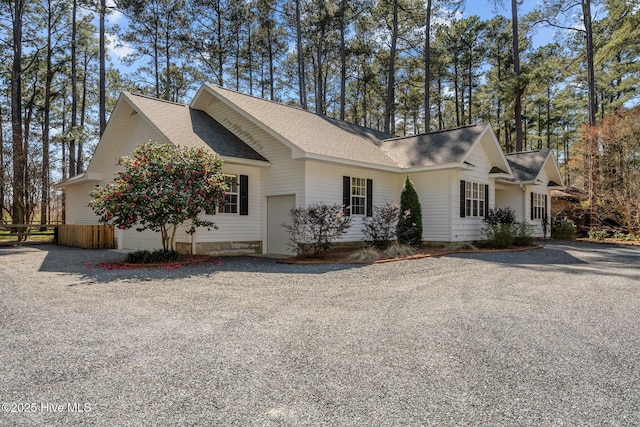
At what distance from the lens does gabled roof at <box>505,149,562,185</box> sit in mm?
18188

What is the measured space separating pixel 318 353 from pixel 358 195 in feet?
32.4

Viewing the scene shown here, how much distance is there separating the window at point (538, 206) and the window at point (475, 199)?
553cm

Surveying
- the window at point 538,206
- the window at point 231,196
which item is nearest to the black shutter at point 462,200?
the window at point 538,206

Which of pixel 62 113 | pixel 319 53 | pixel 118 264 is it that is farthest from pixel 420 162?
pixel 62 113

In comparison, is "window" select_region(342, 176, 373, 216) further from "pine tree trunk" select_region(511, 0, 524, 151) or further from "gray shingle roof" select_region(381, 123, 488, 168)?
"pine tree trunk" select_region(511, 0, 524, 151)

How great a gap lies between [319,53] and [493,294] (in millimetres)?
23182

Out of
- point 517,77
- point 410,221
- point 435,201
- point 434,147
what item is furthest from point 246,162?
point 517,77

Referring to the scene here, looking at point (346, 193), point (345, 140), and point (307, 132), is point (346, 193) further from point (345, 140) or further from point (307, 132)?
point (345, 140)

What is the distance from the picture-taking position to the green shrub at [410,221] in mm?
12766

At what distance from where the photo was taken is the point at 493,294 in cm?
634

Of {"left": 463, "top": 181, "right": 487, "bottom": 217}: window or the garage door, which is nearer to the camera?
the garage door

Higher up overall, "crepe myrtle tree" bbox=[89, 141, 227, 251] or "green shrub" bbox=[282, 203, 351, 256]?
"crepe myrtle tree" bbox=[89, 141, 227, 251]

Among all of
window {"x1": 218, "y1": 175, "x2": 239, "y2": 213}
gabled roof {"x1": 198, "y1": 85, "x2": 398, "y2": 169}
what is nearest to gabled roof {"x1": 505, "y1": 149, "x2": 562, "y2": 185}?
gabled roof {"x1": 198, "y1": 85, "x2": 398, "y2": 169}

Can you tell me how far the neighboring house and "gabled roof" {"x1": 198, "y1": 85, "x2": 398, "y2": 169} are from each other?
5 centimetres
